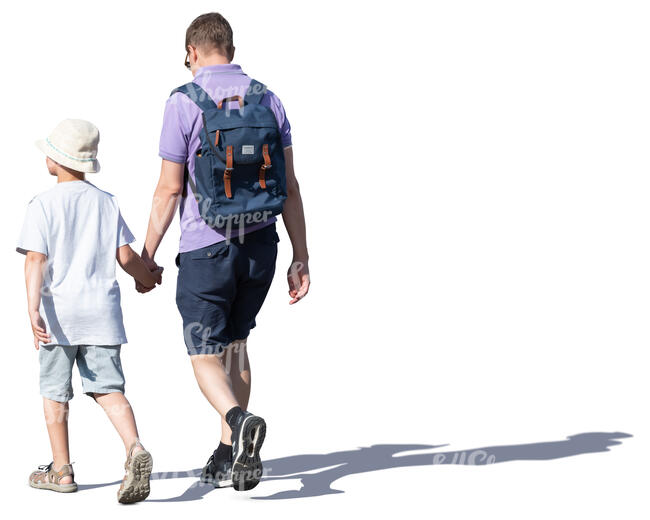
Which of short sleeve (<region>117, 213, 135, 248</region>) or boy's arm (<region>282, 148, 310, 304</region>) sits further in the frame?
boy's arm (<region>282, 148, 310, 304</region>)

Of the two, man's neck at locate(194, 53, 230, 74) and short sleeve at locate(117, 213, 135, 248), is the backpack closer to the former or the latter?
man's neck at locate(194, 53, 230, 74)

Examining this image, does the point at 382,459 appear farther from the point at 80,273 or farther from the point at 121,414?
the point at 80,273

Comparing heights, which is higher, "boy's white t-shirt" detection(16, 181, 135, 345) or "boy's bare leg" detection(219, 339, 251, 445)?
"boy's white t-shirt" detection(16, 181, 135, 345)

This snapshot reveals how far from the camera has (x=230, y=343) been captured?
965cm

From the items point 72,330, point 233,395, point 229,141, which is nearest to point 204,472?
point 233,395

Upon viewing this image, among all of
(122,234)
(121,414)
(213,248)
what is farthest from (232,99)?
(121,414)

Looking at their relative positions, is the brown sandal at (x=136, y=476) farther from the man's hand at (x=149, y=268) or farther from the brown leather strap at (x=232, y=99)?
the brown leather strap at (x=232, y=99)

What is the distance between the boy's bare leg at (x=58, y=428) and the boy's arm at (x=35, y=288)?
58 centimetres

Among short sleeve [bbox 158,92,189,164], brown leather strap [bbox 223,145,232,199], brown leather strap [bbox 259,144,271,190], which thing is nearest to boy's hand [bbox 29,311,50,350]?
short sleeve [bbox 158,92,189,164]

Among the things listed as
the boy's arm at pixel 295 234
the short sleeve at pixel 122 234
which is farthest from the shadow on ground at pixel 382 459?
the short sleeve at pixel 122 234

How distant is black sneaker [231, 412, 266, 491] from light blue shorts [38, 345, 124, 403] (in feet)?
3.04

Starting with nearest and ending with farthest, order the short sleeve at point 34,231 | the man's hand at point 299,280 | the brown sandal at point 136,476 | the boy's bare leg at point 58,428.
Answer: the brown sandal at point 136,476, the short sleeve at point 34,231, the boy's bare leg at point 58,428, the man's hand at point 299,280

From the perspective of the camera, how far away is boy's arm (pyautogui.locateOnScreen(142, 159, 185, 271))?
9.16m

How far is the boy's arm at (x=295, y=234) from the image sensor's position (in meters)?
9.63
